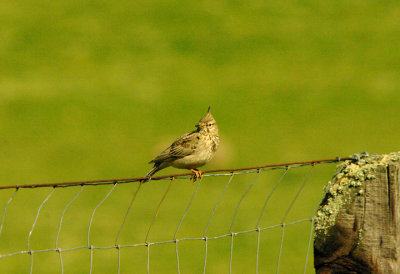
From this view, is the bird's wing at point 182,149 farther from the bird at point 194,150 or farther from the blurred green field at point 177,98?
the blurred green field at point 177,98

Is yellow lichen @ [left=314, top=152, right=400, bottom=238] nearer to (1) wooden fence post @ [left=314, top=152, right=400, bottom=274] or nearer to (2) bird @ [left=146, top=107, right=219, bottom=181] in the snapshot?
(1) wooden fence post @ [left=314, top=152, right=400, bottom=274]

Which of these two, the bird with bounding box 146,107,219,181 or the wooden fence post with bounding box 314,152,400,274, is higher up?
the bird with bounding box 146,107,219,181

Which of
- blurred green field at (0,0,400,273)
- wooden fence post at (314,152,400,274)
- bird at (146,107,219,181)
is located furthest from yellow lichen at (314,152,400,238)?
blurred green field at (0,0,400,273)

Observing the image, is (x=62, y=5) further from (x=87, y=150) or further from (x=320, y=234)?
(x=320, y=234)

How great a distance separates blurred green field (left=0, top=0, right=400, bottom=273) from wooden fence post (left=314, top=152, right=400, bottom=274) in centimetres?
983

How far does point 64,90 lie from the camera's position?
2461 cm

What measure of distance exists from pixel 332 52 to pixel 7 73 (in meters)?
11.5

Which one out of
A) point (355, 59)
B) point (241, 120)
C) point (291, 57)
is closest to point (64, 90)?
point (241, 120)

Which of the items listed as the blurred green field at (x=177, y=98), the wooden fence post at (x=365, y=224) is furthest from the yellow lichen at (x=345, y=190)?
the blurred green field at (x=177, y=98)

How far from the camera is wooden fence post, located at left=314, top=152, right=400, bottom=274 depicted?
14.0ft

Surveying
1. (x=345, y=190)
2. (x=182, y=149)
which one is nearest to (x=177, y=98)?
(x=182, y=149)

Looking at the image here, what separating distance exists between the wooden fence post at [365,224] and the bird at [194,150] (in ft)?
14.6

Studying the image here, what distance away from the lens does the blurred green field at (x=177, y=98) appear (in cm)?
1681

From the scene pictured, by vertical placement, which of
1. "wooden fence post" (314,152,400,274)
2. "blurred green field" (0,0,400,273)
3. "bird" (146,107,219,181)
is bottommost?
"wooden fence post" (314,152,400,274)
